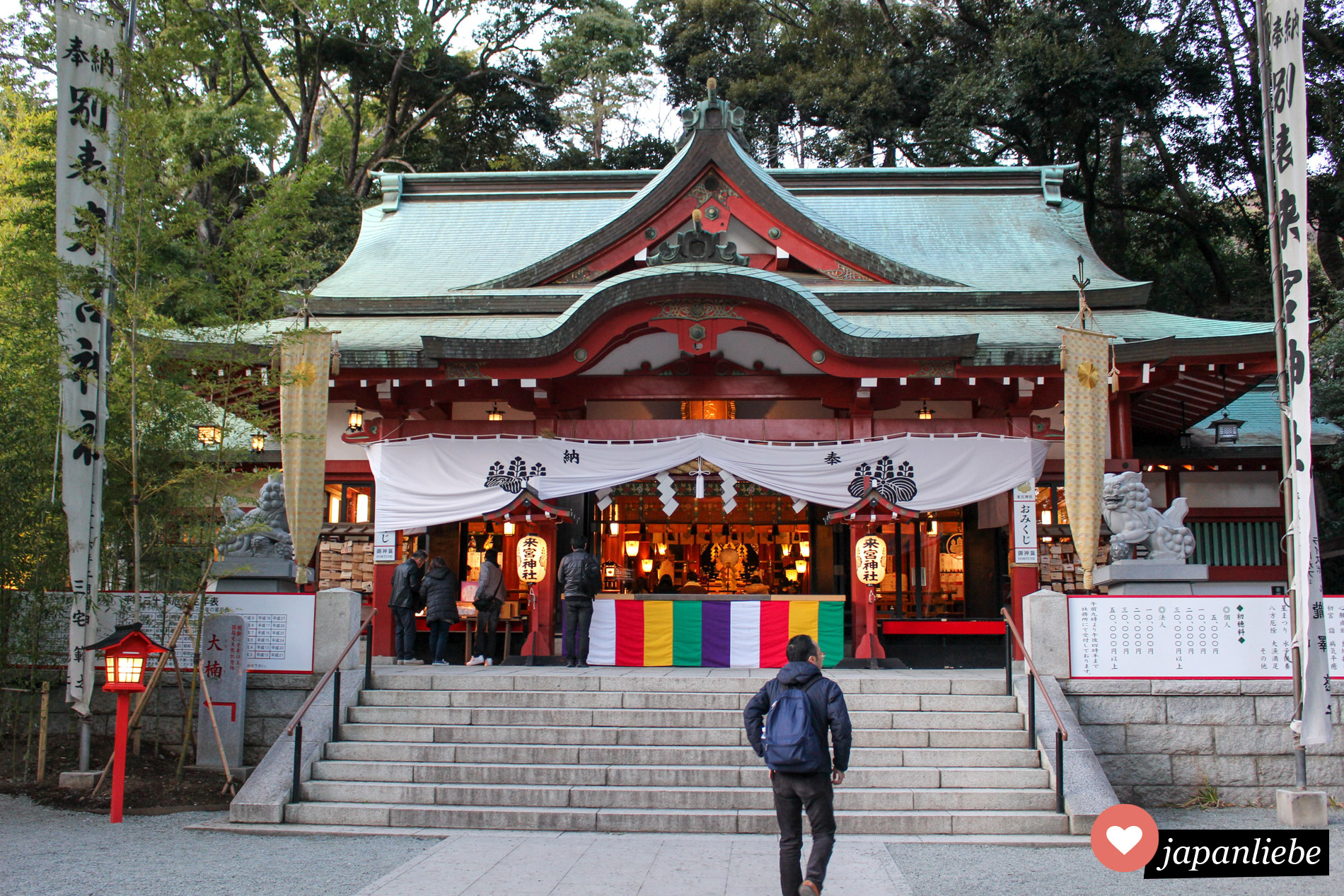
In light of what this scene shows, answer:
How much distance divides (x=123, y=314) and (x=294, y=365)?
2.26 metres

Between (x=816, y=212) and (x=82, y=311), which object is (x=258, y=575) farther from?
(x=816, y=212)

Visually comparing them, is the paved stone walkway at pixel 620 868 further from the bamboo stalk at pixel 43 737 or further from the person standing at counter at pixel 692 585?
the person standing at counter at pixel 692 585

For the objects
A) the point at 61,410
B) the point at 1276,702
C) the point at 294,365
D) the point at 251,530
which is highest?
the point at 294,365

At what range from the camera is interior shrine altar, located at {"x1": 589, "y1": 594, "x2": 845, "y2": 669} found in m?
10.8

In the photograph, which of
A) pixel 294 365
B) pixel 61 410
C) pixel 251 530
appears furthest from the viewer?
pixel 294 365

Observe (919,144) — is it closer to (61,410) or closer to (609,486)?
(609,486)

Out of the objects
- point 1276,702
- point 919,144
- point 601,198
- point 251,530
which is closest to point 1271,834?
point 1276,702

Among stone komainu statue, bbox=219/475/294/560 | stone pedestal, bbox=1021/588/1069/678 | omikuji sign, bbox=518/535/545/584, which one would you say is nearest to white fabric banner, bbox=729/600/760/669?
omikuji sign, bbox=518/535/545/584

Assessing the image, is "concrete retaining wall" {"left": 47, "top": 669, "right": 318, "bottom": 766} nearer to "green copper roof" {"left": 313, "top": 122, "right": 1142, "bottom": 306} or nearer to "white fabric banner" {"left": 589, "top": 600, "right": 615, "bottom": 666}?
"white fabric banner" {"left": 589, "top": 600, "right": 615, "bottom": 666}

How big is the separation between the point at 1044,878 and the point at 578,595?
216 inches

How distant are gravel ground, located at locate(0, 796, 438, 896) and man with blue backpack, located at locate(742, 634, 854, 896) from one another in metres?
2.54

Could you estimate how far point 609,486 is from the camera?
38.0 feet

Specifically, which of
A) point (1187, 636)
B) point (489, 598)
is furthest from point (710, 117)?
point (1187, 636)

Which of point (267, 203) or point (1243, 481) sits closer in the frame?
point (267, 203)
